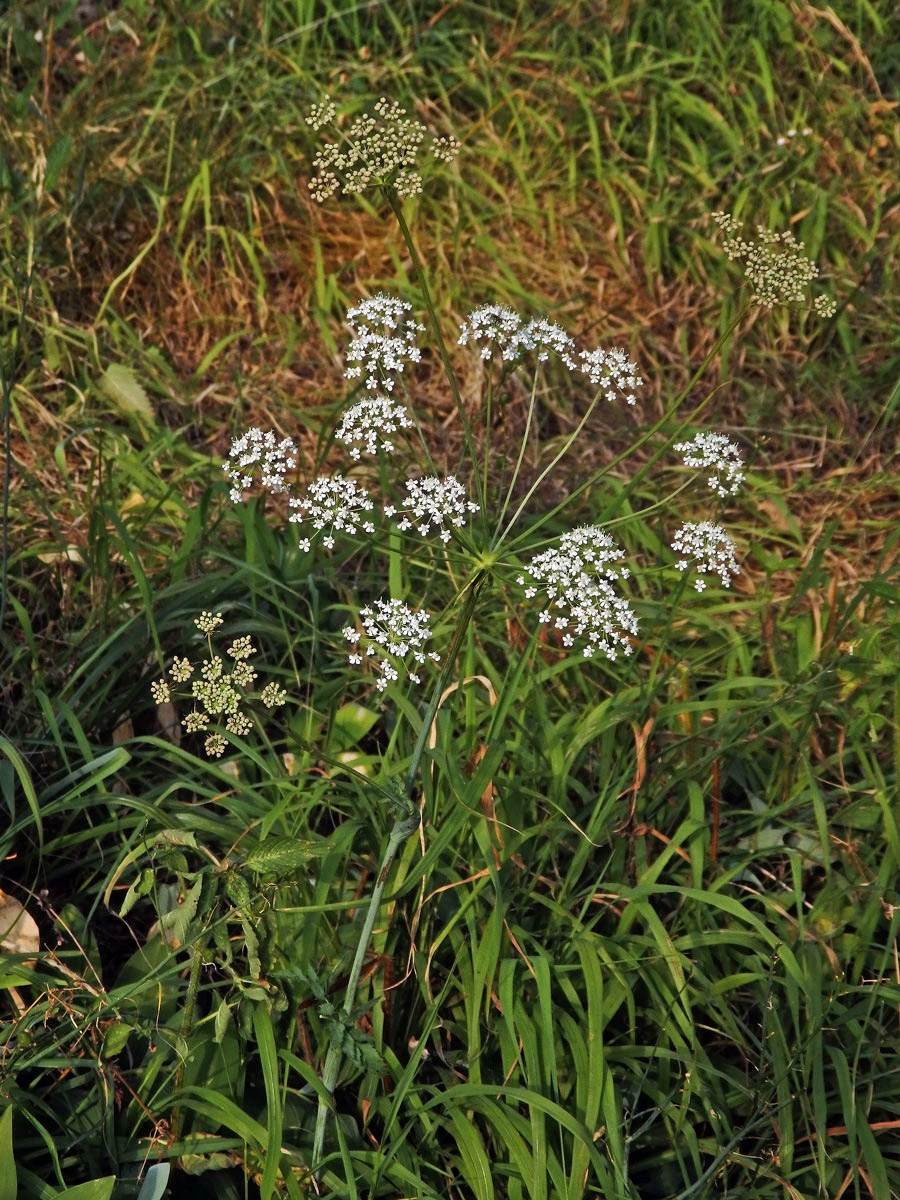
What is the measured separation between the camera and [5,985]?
2.20 metres

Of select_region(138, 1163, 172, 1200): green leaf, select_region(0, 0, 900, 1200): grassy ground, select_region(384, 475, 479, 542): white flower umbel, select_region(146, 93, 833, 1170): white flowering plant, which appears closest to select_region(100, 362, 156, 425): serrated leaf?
Answer: select_region(0, 0, 900, 1200): grassy ground

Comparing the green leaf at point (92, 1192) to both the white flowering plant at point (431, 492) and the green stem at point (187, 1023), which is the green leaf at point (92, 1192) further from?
the white flowering plant at point (431, 492)

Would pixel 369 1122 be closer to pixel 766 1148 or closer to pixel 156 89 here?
pixel 766 1148

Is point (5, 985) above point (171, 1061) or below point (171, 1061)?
above

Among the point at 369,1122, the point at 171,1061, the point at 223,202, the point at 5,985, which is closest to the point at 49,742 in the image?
the point at 5,985

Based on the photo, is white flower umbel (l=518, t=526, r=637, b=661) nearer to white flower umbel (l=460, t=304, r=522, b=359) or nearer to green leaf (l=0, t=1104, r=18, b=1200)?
white flower umbel (l=460, t=304, r=522, b=359)

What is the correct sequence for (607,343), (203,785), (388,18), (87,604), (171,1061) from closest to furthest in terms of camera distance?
(171,1061)
(203,785)
(87,604)
(607,343)
(388,18)

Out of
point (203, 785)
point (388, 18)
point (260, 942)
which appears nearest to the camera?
point (260, 942)

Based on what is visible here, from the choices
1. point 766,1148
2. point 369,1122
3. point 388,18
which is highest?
point 388,18

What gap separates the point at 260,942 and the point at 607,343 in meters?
2.89

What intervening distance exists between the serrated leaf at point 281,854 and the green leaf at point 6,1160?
1.78 feet

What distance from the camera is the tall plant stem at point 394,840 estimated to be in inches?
74.2

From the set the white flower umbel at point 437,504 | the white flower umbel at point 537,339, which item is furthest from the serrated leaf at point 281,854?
the white flower umbel at point 537,339

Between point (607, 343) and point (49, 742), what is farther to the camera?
point (607, 343)
